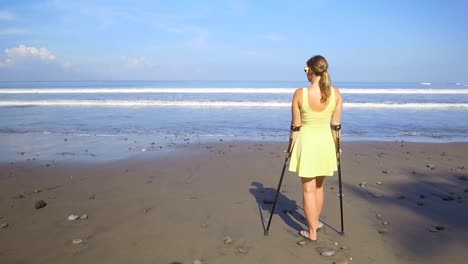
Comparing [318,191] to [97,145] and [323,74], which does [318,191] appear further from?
[97,145]

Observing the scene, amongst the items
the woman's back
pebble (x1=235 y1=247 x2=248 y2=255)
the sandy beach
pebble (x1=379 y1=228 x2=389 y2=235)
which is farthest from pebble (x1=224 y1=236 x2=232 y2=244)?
pebble (x1=379 y1=228 x2=389 y2=235)

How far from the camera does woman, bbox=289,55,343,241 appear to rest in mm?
3959

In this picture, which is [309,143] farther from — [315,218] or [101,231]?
[101,231]

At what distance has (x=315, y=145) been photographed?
13.5ft

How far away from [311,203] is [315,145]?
0.78 meters

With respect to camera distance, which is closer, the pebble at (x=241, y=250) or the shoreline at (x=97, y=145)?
the pebble at (x=241, y=250)

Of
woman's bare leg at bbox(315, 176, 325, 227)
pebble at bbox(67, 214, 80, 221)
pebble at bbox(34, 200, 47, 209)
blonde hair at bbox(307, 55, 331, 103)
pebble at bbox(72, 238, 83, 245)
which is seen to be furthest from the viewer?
pebble at bbox(34, 200, 47, 209)

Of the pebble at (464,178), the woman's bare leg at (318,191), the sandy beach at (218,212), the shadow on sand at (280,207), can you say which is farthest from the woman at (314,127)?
the pebble at (464,178)

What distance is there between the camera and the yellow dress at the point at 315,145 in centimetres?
407

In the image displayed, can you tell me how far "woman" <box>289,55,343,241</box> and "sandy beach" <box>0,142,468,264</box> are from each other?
2.95 feet

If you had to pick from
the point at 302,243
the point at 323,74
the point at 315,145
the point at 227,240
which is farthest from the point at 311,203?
the point at 323,74

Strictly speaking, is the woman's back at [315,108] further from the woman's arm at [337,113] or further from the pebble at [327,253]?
the pebble at [327,253]

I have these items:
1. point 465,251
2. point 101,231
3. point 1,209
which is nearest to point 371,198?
point 465,251

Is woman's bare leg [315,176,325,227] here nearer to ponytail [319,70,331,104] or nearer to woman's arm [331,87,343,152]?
woman's arm [331,87,343,152]
